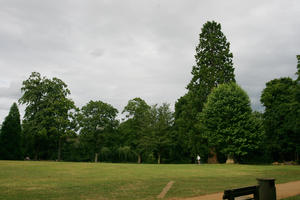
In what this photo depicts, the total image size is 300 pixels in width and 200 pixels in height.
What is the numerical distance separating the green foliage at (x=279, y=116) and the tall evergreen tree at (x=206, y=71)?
1052 centimetres

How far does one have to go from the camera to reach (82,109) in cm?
6231

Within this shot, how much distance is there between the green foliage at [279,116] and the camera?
1831 inches

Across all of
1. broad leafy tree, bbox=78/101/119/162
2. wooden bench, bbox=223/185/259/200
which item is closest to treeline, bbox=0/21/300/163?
broad leafy tree, bbox=78/101/119/162

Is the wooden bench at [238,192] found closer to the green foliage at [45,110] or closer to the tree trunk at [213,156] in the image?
→ the tree trunk at [213,156]

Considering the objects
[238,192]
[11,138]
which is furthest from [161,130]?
[238,192]

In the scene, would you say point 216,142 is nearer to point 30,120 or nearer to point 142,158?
point 142,158

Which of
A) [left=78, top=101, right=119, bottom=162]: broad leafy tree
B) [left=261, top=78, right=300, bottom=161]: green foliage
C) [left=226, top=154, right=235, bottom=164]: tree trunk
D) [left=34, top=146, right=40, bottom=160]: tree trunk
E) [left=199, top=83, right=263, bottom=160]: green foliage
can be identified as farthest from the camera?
[left=78, top=101, right=119, bottom=162]: broad leafy tree

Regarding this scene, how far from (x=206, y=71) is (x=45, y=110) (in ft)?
104

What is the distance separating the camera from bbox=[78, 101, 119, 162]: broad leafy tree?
59.6 m

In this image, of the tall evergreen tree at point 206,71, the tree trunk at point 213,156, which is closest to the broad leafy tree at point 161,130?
the tall evergreen tree at point 206,71

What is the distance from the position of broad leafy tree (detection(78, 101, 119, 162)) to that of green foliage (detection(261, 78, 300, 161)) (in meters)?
33.4

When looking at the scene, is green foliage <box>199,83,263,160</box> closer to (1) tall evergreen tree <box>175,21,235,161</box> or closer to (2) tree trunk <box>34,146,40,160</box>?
(1) tall evergreen tree <box>175,21,235,161</box>

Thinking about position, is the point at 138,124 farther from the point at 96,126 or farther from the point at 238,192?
the point at 238,192

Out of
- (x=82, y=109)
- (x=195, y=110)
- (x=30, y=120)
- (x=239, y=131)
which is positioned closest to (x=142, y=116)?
(x=82, y=109)
